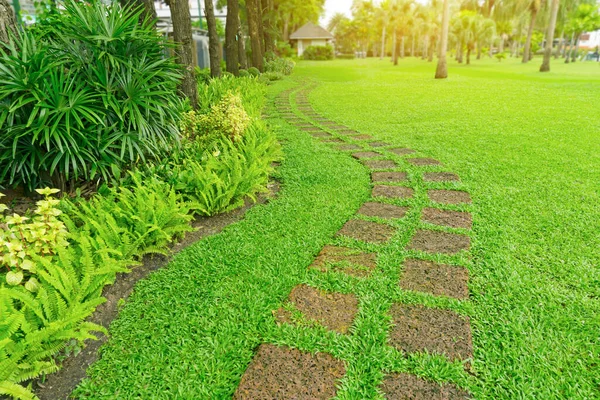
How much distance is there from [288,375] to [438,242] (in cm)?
170

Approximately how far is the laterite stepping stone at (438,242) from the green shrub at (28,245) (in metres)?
2.41

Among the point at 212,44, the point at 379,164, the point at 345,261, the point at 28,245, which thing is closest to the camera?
the point at 28,245

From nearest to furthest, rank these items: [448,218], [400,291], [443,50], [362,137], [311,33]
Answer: [400,291]
[448,218]
[362,137]
[443,50]
[311,33]

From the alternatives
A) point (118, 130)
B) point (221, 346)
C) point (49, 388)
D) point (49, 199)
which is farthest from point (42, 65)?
A: point (221, 346)

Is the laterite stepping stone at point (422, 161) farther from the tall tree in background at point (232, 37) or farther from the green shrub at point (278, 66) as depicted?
the green shrub at point (278, 66)

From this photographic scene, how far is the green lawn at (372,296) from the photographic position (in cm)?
174

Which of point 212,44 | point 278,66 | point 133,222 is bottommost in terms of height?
point 133,222

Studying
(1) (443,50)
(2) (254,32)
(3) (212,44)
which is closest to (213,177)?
(3) (212,44)

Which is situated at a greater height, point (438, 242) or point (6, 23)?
point (6, 23)

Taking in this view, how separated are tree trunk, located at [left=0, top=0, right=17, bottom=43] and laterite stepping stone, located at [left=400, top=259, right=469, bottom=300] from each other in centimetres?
380

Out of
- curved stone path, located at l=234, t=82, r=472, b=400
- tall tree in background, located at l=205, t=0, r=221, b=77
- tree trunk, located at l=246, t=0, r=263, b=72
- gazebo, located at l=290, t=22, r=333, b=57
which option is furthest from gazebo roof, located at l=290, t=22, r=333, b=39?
curved stone path, located at l=234, t=82, r=472, b=400

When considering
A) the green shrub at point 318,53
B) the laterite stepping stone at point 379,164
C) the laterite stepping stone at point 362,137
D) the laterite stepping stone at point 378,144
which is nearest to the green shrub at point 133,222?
the laterite stepping stone at point 379,164

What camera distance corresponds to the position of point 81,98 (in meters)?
3.18

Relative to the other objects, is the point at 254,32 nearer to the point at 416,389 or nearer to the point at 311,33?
the point at 416,389
